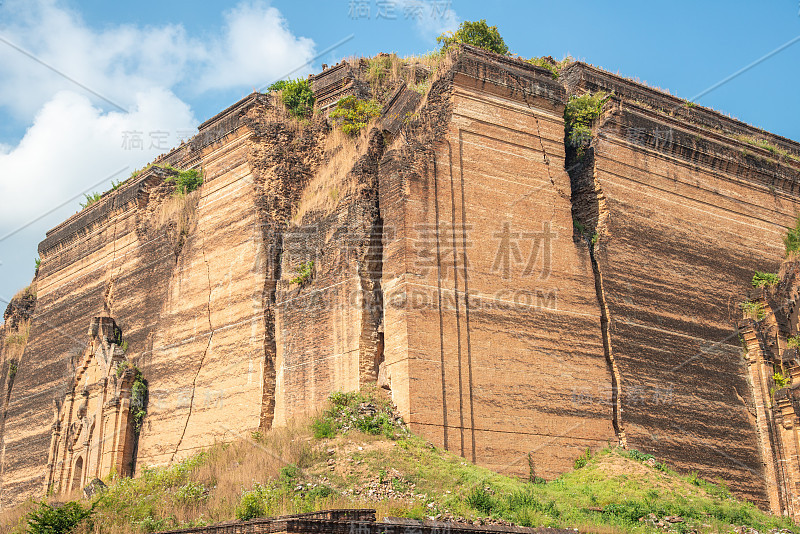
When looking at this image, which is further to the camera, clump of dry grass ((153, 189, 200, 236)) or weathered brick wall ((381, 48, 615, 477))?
clump of dry grass ((153, 189, 200, 236))

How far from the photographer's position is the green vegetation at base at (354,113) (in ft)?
72.1

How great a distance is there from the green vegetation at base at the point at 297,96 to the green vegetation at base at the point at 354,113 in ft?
4.60

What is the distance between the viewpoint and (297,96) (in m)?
24.0

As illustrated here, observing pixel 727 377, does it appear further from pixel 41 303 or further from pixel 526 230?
pixel 41 303

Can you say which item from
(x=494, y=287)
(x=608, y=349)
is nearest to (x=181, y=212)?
(x=494, y=287)

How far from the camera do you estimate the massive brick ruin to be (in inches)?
697

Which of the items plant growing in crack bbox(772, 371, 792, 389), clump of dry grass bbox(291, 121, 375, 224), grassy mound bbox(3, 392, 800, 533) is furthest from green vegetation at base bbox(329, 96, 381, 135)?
plant growing in crack bbox(772, 371, 792, 389)

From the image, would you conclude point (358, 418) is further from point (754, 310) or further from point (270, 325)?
point (754, 310)

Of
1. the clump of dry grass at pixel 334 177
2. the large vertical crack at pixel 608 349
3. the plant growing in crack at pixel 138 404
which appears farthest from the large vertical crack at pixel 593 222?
the plant growing in crack at pixel 138 404

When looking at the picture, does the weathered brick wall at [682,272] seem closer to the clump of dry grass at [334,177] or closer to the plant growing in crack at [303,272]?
the clump of dry grass at [334,177]

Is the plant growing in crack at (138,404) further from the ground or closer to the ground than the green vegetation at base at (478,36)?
closer to the ground

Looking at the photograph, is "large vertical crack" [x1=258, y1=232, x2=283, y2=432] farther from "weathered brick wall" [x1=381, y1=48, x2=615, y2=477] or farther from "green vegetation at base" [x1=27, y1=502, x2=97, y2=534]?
"green vegetation at base" [x1=27, y1=502, x2=97, y2=534]

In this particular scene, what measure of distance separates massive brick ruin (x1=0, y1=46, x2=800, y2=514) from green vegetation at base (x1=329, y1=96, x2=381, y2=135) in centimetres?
49

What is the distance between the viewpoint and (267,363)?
20000 millimetres
